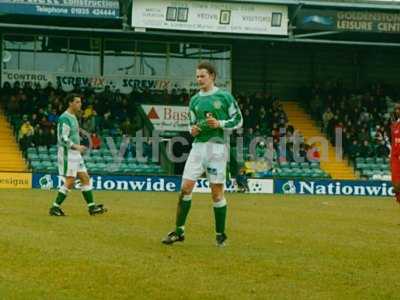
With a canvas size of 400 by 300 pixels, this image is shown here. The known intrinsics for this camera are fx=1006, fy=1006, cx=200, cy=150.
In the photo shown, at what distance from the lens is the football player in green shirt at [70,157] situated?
18078 mm

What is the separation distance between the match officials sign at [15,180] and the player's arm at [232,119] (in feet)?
81.2

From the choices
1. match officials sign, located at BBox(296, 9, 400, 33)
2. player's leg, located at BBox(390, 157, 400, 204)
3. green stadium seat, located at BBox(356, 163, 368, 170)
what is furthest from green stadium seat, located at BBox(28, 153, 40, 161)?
player's leg, located at BBox(390, 157, 400, 204)

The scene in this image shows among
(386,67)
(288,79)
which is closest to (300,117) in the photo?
(288,79)

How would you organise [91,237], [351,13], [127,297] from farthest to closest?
1. [351,13]
2. [91,237]
3. [127,297]

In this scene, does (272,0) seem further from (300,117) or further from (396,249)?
(396,249)

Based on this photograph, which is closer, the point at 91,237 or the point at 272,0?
the point at 91,237

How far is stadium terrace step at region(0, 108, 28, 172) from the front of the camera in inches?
1556

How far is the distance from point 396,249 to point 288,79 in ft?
122

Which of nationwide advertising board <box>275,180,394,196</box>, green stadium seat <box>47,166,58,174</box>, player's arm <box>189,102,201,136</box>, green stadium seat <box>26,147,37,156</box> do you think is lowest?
nationwide advertising board <box>275,180,394,196</box>

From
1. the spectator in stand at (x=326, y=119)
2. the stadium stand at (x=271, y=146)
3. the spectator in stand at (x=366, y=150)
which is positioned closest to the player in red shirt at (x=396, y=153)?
the stadium stand at (x=271, y=146)

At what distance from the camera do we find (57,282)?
8.98 meters

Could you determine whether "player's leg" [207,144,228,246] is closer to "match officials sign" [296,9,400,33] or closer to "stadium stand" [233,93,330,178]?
"stadium stand" [233,93,330,178]

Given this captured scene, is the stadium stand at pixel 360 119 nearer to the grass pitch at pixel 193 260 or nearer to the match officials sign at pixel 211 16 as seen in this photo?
the match officials sign at pixel 211 16

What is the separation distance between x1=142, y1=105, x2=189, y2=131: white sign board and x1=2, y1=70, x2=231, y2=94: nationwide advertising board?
2.01 metres
